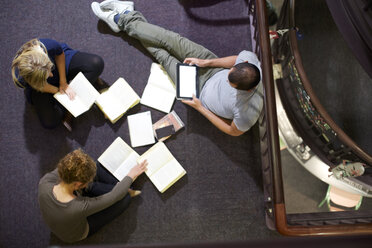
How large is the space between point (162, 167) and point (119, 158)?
0.40 metres

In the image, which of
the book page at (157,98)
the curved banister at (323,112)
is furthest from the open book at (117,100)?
the curved banister at (323,112)

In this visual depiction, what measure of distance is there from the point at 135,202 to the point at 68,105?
1.05m

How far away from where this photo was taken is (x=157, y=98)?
262 cm

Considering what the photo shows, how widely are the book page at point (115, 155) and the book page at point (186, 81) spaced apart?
707mm

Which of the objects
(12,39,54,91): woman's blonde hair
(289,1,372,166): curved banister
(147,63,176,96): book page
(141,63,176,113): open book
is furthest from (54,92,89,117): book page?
(289,1,372,166): curved banister

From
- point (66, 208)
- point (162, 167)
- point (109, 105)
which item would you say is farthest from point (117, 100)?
point (66, 208)

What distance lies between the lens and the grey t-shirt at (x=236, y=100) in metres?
2.05

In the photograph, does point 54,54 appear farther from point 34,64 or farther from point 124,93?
point 124,93

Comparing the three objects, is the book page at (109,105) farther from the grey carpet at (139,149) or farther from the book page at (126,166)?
the book page at (126,166)

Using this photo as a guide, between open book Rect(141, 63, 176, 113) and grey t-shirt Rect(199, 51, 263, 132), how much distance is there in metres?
0.38

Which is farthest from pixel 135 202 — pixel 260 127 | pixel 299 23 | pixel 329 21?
pixel 329 21

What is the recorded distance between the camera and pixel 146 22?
2684mm

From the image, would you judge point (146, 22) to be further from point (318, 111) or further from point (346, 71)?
point (346, 71)

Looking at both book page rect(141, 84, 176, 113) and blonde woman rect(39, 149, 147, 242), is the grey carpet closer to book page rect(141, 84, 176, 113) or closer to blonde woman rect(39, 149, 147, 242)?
book page rect(141, 84, 176, 113)
